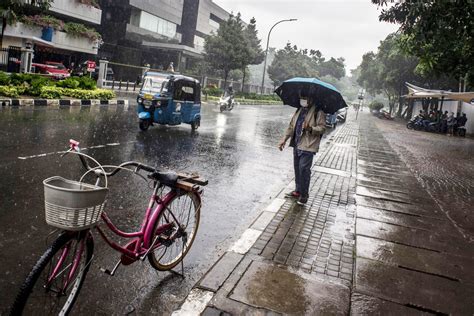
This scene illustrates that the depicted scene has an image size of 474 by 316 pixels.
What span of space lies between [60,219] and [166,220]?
1.32 meters

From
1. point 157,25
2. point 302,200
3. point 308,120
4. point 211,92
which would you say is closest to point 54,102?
point 308,120

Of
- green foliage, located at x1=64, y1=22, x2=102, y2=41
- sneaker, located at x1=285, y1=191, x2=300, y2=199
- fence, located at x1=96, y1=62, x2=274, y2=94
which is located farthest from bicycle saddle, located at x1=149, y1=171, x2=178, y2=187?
green foliage, located at x1=64, y1=22, x2=102, y2=41

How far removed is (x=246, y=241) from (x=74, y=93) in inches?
677

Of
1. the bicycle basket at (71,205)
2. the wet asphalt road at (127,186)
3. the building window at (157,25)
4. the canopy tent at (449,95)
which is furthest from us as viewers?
the building window at (157,25)

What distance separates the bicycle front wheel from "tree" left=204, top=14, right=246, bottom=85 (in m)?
40.4

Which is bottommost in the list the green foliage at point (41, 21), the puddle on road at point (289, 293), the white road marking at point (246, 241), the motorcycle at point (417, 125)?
the puddle on road at point (289, 293)

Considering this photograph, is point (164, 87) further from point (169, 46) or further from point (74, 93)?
point (169, 46)

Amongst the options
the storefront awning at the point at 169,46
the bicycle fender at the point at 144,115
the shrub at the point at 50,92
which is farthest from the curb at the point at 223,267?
the storefront awning at the point at 169,46

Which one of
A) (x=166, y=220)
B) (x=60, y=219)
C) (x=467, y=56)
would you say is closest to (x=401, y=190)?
(x=467, y=56)

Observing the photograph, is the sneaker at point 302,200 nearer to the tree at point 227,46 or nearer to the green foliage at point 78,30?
the green foliage at point 78,30

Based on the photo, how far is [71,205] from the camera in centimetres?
247

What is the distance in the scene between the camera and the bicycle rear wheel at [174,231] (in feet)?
12.1

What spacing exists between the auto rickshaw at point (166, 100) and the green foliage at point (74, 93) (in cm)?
674

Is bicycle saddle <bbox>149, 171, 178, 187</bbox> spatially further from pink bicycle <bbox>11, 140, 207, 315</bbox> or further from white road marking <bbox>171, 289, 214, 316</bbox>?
white road marking <bbox>171, 289, 214, 316</bbox>
